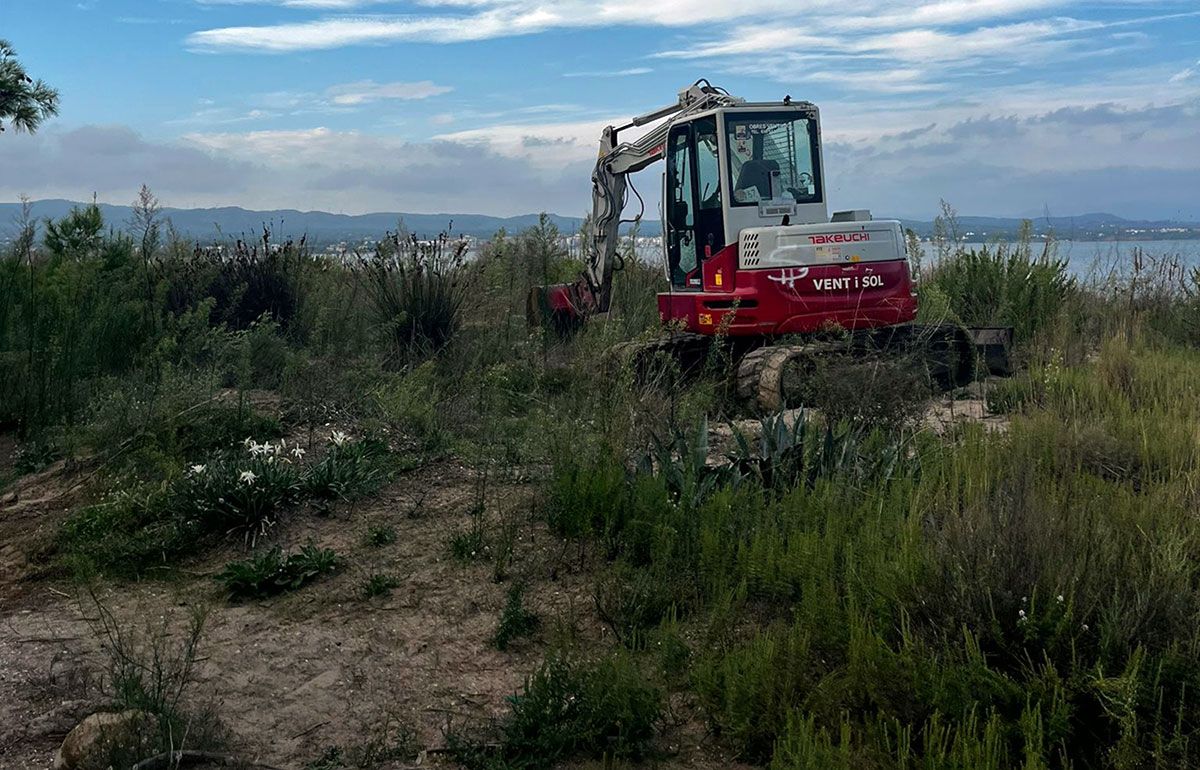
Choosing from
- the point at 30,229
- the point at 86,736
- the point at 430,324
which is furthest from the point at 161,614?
the point at 430,324

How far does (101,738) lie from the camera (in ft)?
11.1

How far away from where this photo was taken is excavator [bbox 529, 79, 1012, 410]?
31.4 ft

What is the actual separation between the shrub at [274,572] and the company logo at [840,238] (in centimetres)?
587

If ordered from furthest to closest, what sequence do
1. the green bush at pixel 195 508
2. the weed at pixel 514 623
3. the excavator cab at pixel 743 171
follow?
the excavator cab at pixel 743 171, the green bush at pixel 195 508, the weed at pixel 514 623

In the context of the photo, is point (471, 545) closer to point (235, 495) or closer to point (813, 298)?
point (235, 495)

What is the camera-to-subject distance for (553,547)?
5.24m

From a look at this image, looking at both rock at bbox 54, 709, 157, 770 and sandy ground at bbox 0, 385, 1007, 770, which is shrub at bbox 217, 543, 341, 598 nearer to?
sandy ground at bbox 0, 385, 1007, 770

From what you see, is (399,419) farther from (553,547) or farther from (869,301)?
(869,301)

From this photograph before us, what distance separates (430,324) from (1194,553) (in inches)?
317

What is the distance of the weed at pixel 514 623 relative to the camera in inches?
173

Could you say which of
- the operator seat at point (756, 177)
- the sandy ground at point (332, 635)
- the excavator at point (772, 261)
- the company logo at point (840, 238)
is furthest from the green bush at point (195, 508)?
the operator seat at point (756, 177)

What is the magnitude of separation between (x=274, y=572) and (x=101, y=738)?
1642mm

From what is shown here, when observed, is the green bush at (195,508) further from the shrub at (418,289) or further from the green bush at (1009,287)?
the green bush at (1009,287)

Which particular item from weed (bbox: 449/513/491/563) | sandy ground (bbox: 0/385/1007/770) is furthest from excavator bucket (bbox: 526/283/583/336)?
weed (bbox: 449/513/491/563)
